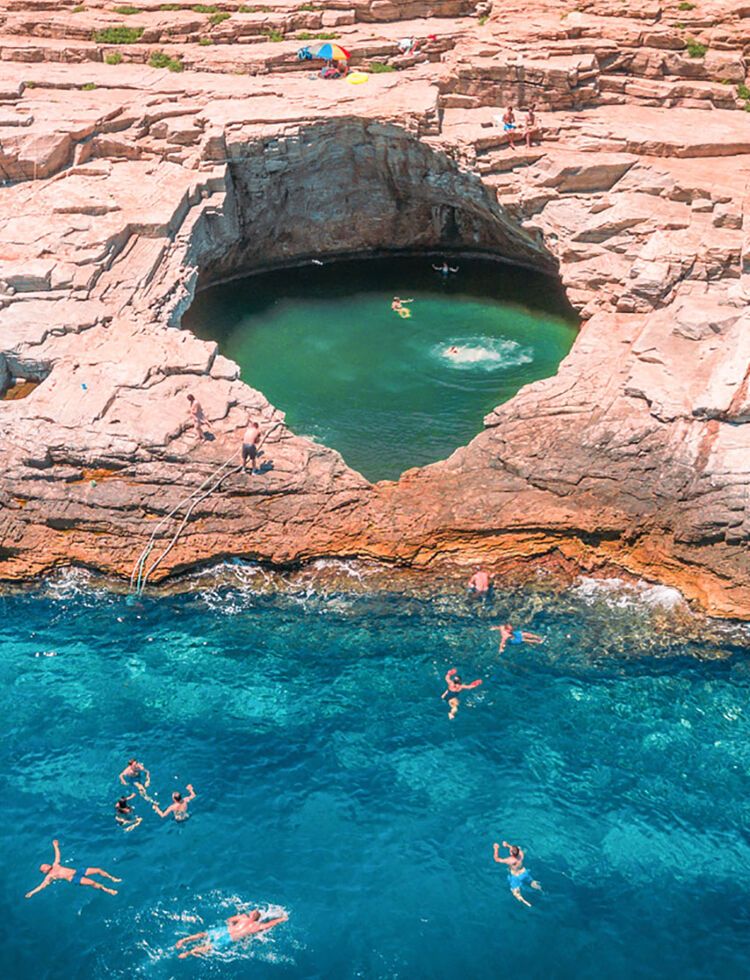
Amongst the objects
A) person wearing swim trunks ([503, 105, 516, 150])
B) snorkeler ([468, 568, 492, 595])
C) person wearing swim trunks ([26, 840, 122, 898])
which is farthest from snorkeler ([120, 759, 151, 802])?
person wearing swim trunks ([503, 105, 516, 150])

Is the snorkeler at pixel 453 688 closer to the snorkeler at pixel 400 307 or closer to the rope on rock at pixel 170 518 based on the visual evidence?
the rope on rock at pixel 170 518

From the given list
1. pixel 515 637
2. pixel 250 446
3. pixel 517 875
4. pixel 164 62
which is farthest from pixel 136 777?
pixel 164 62

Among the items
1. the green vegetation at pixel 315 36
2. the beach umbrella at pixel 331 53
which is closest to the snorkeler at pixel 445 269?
the beach umbrella at pixel 331 53

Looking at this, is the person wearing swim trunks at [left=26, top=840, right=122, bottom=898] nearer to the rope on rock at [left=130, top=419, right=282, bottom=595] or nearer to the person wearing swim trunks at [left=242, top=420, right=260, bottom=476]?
the rope on rock at [left=130, top=419, right=282, bottom=595]

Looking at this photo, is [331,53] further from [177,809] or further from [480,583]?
[177,809]

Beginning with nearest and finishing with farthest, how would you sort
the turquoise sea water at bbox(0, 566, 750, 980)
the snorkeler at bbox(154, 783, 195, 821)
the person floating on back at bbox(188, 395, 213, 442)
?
the turquoise sea water at bbox(0, 566, 750, 980) < the snorkeler at bbox(154, 783, 195, 821) < the person floating on back at bbox(188, 395, 213, 442)

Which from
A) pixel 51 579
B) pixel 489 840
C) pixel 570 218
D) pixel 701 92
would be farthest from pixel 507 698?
Answer: pixel 701 92
